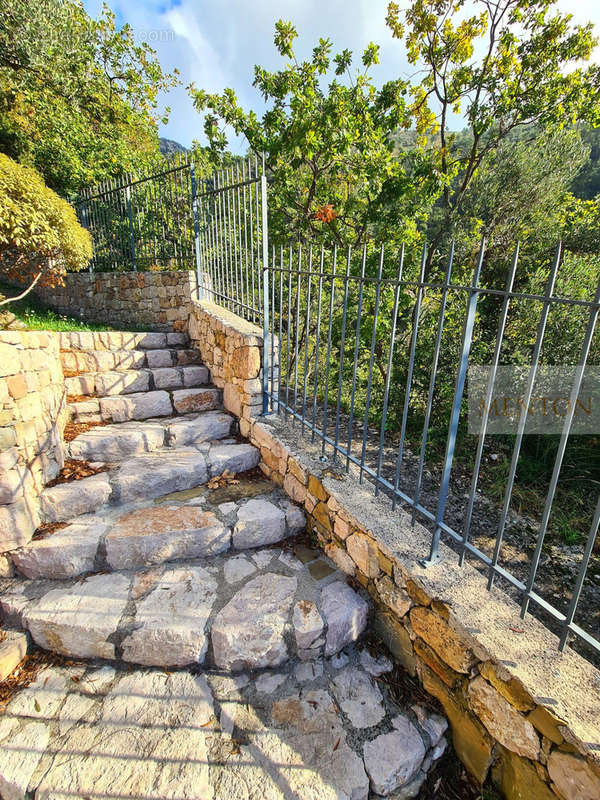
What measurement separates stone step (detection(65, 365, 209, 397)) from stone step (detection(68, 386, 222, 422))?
101 mm

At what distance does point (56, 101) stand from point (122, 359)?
28.5 feet

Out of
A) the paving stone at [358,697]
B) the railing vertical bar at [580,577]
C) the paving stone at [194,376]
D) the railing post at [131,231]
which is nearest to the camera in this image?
the railing vertical bar at [580,577]

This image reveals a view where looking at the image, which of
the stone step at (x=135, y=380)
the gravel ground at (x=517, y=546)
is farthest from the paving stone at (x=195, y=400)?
the gravel ground at (x=517, y=546)

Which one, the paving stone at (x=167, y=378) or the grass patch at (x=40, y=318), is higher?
the grass patch at (x=40, y=318)

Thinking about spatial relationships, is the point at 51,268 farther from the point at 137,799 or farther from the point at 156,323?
the point at 137,799

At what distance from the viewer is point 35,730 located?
1.69 meters

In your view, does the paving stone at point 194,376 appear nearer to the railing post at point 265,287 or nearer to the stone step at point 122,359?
the stone step at point 122,359

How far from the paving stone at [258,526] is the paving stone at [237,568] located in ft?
0.36

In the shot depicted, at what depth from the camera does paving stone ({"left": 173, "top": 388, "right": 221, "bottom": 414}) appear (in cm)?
392

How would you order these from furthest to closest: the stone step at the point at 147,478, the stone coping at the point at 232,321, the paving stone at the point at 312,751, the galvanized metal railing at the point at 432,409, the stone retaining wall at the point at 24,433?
the stone coping at the point at 232,321
the stone step at the point at 147,478
the stone retaining wall at the point at 24,433
the paving stone at the point at 312,751
the galvanized metal railing at the point at 432,409

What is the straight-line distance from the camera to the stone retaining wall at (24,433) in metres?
2.18

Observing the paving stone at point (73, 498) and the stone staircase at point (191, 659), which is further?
the paving stone at point (73, 498)

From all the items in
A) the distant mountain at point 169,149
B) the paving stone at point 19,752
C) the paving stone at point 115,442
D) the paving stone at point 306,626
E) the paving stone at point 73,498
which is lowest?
the paving stone at point 19,752

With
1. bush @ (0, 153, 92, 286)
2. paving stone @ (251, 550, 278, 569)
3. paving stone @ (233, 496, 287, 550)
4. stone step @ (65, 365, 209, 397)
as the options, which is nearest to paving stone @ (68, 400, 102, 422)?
stone step @ (65, 365, 209, 397)
